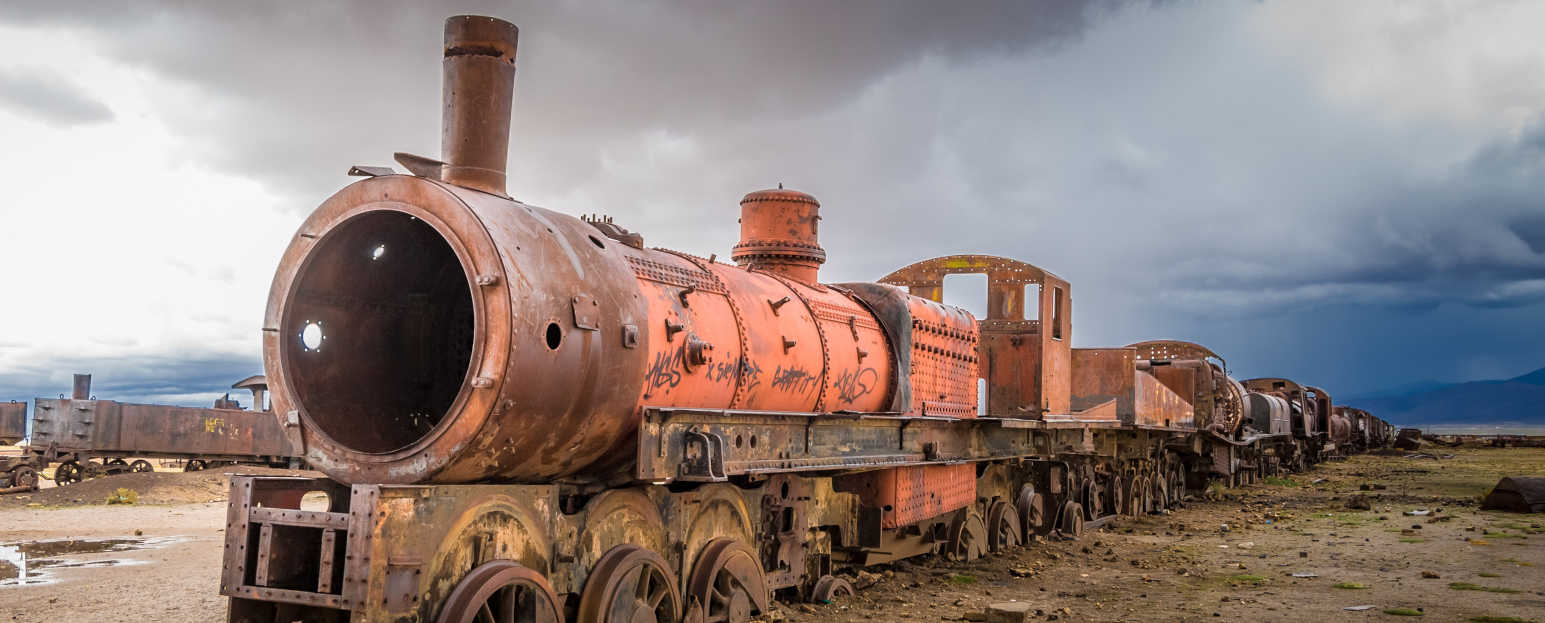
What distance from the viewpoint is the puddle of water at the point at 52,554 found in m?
11.0

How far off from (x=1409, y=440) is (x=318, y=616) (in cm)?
6420

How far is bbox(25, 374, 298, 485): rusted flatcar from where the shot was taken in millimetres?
23938

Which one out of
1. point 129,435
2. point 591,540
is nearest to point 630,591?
point 591,540

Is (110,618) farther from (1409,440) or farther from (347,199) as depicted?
(1409,440)

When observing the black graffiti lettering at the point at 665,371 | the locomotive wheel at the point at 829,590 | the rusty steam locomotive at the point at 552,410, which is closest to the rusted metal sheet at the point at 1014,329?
the rusty steam locomotive at the point at 552,410

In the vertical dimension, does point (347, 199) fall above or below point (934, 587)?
above

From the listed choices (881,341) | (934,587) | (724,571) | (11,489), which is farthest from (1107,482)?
(11,489)

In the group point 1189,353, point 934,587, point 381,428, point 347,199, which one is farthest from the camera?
point 1189,353

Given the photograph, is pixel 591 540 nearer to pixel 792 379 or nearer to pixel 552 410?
pixel 552 410

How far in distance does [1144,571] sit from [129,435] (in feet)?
73.2

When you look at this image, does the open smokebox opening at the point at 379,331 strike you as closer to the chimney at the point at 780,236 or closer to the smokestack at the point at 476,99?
the smokestack at the point at 476,99

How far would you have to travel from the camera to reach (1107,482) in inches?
701

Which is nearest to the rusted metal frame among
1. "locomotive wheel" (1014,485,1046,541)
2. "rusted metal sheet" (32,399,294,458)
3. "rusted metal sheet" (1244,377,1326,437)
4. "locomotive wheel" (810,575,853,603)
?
"locomotive wheel" (810,575,853,603)

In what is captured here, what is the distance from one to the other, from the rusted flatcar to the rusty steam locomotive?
20217 mm
